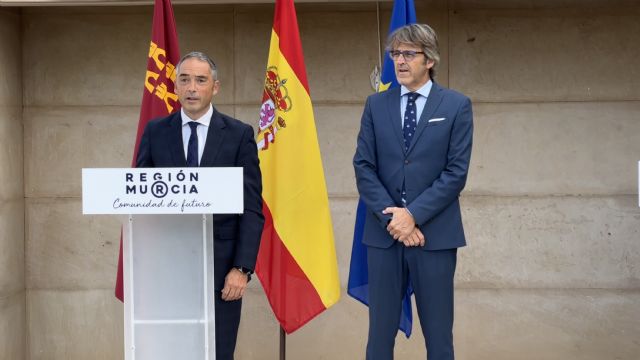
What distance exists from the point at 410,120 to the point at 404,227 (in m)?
0.44

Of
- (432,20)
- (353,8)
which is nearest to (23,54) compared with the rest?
(353,8)

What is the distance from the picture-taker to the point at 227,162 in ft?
11.4

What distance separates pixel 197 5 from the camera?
16.2 ft

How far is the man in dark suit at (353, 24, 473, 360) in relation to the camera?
3.52m

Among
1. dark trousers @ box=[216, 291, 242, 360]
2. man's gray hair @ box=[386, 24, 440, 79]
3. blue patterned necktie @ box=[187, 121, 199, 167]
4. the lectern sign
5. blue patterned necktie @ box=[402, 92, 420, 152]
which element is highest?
man's gray hair @ box=[386, 24, 440, 79]

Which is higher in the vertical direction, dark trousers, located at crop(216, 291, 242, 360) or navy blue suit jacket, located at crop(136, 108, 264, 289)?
navy blue suit jacket, located at crop(136, 108, 264, 289)

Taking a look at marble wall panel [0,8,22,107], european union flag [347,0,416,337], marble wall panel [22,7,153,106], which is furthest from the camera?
marble wall panel [22,7,153,106]

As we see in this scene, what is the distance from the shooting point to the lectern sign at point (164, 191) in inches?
119

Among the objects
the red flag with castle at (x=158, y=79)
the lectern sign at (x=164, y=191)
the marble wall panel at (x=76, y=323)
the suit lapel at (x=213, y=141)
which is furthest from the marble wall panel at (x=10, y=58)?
the lectern sign at (x=164, y=191)

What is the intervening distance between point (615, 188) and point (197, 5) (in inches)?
96.3

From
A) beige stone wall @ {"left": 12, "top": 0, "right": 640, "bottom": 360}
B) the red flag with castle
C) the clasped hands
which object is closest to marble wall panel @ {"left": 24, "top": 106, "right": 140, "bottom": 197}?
beige stone wall @ {"left": 12, "top": 0, "right": 640, "bottom": 360}

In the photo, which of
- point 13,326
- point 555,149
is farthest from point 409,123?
point 13,326

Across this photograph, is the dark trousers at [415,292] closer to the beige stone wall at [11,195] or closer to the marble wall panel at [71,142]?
the marble wall panel at [71,142]

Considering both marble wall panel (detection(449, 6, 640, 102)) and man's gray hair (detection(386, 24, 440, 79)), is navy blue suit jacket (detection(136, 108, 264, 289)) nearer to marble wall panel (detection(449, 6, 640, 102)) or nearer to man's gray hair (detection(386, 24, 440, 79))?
man's gray hair (detection(386, 24, 440, 79))
